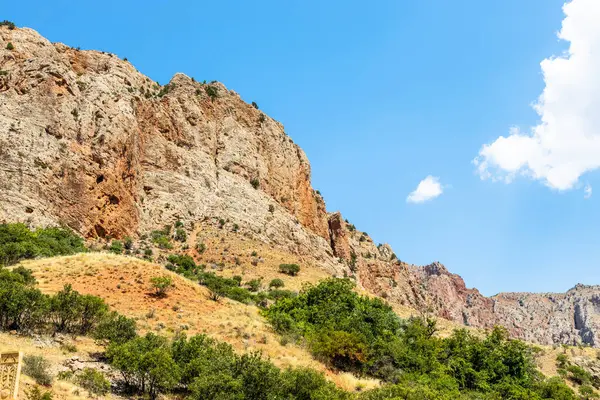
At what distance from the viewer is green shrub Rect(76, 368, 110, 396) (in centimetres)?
1755

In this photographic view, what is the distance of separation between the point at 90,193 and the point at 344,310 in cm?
2900

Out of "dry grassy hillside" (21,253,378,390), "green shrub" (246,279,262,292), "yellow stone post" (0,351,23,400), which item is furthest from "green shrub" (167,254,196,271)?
"yellow stone post" (0,351,23,400)

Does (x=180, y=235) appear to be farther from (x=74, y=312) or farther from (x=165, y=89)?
(x=74, y=312)

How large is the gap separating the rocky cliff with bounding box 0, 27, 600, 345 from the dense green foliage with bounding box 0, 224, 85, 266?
2.58 metres

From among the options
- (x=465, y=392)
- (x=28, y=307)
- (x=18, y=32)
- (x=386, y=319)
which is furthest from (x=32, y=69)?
(x=465, y=392)

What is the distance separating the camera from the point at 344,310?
3978 centimetres

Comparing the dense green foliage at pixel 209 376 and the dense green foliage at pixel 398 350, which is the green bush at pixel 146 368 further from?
the dense green foliage at pixel 398 350

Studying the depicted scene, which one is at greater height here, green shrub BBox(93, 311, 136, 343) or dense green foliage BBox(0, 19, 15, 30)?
dense green foliage BBox(0, 19, 15, 30)

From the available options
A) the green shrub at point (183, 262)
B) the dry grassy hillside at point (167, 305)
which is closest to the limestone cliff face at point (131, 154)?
the green shrub at point (183, 262)

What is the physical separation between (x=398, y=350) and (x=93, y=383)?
22007 mm

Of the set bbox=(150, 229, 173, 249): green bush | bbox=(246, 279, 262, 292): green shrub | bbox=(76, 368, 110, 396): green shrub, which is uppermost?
bbox=(150, 229, 173, 249): green bush

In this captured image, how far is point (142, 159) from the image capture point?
6172 centimetres

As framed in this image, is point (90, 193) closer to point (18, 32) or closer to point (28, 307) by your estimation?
point (18, 32)

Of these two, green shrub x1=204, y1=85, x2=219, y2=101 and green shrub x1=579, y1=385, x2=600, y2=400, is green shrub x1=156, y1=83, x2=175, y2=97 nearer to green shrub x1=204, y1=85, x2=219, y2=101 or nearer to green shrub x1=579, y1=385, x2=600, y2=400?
green shrub x1=204, y1=85, x2=219, y2=101
